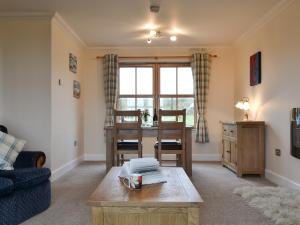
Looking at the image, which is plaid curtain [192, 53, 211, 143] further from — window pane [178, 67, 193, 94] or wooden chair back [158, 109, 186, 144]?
wooden chair back [158, 109, 186, 144]

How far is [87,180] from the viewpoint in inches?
169

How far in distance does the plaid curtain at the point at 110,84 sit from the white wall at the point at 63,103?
0.59m

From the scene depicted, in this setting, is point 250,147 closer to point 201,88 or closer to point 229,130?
point 229,130

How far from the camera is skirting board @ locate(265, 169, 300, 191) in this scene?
3.66m

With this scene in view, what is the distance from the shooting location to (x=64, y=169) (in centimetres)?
483

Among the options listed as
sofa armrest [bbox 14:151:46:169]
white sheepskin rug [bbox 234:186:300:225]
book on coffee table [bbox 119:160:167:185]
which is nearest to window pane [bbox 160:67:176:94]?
white sheepskin rug [bbox 234:186:300:225]

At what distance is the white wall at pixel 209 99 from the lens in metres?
6.24

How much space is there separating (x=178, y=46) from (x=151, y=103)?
1.36 m

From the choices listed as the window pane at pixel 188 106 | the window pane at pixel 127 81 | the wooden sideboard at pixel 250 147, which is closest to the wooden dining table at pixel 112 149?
the wooden sideboard at pixel 250 147

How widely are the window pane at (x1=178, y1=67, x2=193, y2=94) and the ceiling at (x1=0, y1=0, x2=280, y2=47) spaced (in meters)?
0.70

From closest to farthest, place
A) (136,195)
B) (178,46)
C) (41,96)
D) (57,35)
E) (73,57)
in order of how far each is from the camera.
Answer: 1. (136,195)
2. (41,96)
3. (57,35)
4. (73,57)
5. (178,46)

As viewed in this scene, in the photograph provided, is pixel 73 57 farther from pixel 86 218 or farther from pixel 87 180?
pixel 86 218

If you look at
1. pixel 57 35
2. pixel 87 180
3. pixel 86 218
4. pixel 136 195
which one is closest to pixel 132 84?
pixel 57 35

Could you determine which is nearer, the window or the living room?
the living room
